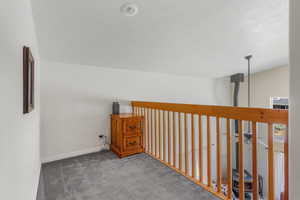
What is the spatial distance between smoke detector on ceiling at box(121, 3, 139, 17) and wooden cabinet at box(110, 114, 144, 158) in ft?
4.99

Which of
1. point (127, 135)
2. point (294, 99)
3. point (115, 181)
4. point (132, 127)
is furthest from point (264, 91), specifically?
point (115, 181)

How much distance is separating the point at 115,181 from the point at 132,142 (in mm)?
830

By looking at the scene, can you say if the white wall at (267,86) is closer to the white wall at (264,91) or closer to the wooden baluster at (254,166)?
the white wall at (264,91)

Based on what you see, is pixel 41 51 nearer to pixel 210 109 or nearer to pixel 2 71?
pixel 2 71

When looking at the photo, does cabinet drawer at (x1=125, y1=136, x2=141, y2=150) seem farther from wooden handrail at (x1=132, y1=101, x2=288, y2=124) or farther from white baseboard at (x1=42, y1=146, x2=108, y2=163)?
wooden handrail at (x1=132, y1=101, x2=288, y2=124)

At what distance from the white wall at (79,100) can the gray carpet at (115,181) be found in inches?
14.2

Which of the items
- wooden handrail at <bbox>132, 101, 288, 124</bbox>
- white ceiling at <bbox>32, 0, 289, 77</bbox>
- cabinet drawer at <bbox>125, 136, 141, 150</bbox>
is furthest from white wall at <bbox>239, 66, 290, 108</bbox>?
cabinet drawer at <bbox>125, 136, 141, 150</bbox>

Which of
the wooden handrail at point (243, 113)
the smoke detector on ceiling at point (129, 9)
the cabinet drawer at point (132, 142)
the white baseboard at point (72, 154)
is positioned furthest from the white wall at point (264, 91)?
the smoke detector on ceiling at point (129, 9)

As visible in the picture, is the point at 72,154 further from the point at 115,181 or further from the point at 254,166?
the point at 254,166

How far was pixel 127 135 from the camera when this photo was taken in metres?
2.57

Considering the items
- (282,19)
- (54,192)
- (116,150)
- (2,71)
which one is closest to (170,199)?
(54,192)

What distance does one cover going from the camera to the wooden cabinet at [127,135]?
254 centimetres

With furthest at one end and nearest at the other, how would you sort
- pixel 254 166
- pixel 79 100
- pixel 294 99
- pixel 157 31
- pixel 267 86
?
pixel 267 86 → pixel 79 100 → pixel 157 31 → pixel 254 166 → pixel 294 99

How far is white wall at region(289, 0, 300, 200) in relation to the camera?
0.75 meters
